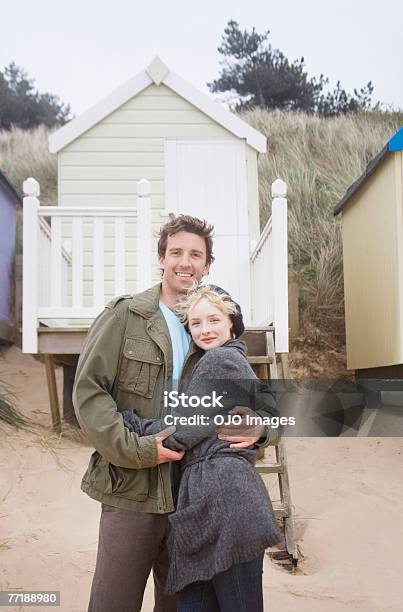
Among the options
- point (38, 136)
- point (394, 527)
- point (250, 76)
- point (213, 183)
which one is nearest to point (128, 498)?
point (394, 527)

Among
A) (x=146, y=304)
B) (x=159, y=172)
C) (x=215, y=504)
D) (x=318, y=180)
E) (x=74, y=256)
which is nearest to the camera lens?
(x=215, y=504)

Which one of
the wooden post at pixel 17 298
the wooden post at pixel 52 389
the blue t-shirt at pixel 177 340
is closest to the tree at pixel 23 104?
the wooden post at pixel 17 298

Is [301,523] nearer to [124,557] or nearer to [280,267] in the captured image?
[280,267]

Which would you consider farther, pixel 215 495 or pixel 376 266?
pixel 376 266

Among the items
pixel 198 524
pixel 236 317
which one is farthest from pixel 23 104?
pixel 198 524

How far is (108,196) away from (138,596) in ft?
20.4

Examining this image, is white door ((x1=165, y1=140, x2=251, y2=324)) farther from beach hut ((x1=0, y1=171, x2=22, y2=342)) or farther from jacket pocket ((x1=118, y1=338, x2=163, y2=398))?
jacket pocket ((x1=118, y1=338, x2=163, y2=398))

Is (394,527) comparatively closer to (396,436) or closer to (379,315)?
(396,436)

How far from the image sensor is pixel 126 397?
2.23 meters

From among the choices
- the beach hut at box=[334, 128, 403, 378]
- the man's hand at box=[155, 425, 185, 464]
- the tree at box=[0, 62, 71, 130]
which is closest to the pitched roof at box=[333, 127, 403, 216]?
the beach hut at box=[334, 128, 403, 378]

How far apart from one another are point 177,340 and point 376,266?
210 inches

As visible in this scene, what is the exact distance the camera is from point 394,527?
4867 millimetres

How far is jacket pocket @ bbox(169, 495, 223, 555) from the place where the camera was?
206cm

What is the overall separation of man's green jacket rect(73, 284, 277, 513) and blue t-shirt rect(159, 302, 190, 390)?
0.07ft
